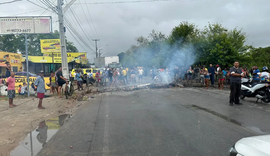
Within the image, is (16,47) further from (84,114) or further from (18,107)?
(84,114)

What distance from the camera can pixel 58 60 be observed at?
111 ft

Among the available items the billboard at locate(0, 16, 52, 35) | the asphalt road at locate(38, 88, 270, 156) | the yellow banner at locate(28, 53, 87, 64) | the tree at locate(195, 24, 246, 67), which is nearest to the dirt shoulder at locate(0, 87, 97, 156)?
the asphalt road at locate(38, 88, 270, 156)

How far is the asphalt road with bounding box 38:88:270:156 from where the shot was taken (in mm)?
4258

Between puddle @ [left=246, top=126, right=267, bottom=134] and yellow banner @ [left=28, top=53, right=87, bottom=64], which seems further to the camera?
yellow banner @ [left=28, top=53, right=87, bottom=64]

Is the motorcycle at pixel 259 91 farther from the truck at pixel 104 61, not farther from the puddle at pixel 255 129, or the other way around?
the truck at pixel 104 61

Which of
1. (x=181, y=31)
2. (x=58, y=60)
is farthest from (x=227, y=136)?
(x=58, y=60)

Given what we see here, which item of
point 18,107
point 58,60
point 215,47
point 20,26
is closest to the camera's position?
point 18,107

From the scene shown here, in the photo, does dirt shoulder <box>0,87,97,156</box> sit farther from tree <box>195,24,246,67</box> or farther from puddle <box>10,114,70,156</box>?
tree <box>195,24,246,67</box>

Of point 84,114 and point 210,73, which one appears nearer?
point 84,114

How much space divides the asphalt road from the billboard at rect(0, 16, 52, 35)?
7532 millimetres

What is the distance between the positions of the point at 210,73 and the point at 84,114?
10545mm

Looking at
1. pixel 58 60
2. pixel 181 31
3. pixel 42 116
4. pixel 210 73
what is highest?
pixel 181 31

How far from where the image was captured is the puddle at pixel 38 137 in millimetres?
4508

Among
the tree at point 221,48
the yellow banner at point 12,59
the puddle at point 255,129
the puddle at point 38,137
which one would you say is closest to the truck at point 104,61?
the yellow banner at point 12,59
